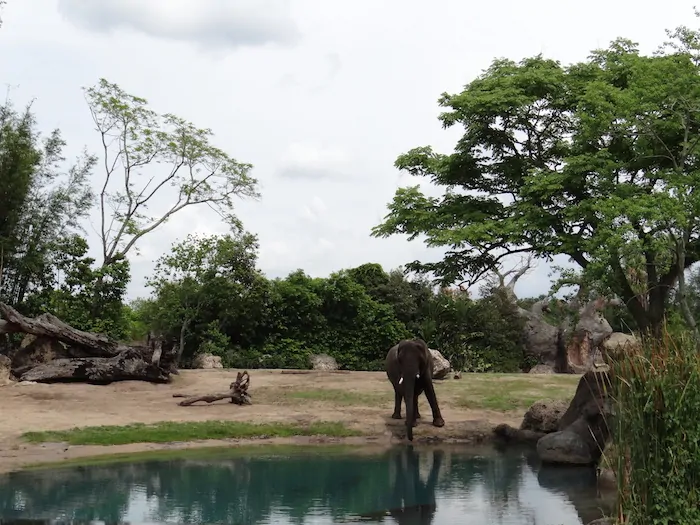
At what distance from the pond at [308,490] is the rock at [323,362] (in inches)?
523

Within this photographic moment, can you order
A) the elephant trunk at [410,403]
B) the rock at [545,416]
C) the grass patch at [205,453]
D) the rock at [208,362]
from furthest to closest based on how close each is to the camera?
the rock at [208,362] → the rock at [545,416] → the elephant trunk at [410,403] → the grass patch at [205,453]

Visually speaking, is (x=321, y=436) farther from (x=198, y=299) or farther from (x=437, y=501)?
(x=198, y=299)

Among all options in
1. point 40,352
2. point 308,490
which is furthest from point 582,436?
point 40,352

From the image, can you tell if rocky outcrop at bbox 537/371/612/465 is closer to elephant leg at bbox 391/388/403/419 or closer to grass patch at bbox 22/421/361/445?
elephant leg at bbox 391/388/403/419

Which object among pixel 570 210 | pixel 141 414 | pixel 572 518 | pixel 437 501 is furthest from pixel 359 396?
pixel 572 518

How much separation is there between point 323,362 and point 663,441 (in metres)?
20.7

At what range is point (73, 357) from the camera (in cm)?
1948

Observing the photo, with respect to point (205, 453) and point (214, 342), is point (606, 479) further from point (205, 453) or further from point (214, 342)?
point (214, 342)

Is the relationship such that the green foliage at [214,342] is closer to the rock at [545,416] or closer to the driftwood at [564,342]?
the driftwood at [564,342]

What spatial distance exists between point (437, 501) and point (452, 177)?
39.1 feet

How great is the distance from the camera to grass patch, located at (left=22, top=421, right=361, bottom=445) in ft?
43.1

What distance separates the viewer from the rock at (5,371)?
17.4 meters

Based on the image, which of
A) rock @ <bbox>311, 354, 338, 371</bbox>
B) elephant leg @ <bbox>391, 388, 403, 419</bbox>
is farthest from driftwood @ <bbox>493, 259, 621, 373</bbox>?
elephant leg @ <bbox>391, 388, 403, 419</bbox>

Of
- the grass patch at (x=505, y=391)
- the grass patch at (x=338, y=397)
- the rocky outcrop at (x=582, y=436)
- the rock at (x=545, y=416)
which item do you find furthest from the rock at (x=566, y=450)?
the grass patch at (x=338, y=397)
